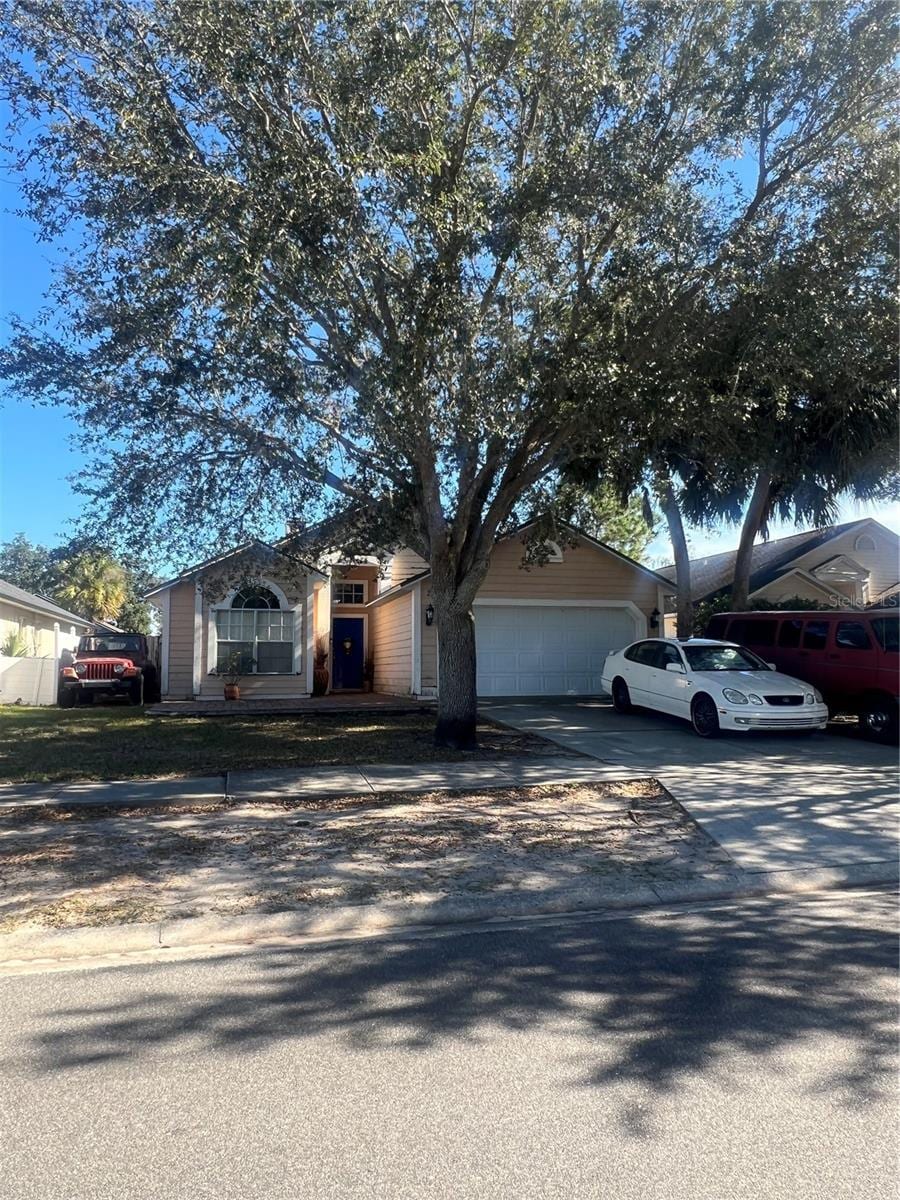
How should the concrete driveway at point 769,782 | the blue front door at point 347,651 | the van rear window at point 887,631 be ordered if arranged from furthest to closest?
the blue front door at point 347,651, the van rear window at point 887,631, the concrete driveway at point 769,782

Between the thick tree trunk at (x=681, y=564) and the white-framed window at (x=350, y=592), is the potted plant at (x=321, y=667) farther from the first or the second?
the thick tree trunk at (x=681, y=564)

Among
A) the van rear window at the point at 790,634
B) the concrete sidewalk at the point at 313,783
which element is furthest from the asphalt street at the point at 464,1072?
the van rear window at the point at 790,634

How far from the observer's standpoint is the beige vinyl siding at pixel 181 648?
1972 cm

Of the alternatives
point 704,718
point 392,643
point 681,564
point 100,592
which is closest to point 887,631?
point 704,718

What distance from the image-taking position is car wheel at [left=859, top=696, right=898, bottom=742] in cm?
1316

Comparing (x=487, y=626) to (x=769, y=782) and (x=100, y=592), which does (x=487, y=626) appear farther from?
(x=100, y=592)

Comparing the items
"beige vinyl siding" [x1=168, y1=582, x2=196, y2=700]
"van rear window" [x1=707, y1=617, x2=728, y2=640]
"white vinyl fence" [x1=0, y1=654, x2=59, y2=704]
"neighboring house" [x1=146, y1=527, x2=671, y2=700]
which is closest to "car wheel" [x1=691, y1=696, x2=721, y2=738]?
"van rear window" [x1=707, y1=617, x2=728, y2=640]

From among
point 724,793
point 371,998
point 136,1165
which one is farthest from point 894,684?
point 136,1165

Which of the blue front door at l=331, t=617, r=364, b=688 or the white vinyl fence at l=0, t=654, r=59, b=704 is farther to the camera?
the blue front door at l=331, t=617, r=364, b=688

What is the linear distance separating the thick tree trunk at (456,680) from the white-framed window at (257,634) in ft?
28.1

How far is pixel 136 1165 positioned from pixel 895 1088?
3.06 metres

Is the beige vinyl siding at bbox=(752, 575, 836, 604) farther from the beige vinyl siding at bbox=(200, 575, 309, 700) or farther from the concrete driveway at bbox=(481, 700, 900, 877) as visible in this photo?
the beige vinyl siding at bbox=(200, 575, 309, 700)

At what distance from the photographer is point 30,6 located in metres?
8.66

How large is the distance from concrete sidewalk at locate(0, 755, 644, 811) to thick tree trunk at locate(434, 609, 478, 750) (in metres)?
1.05
